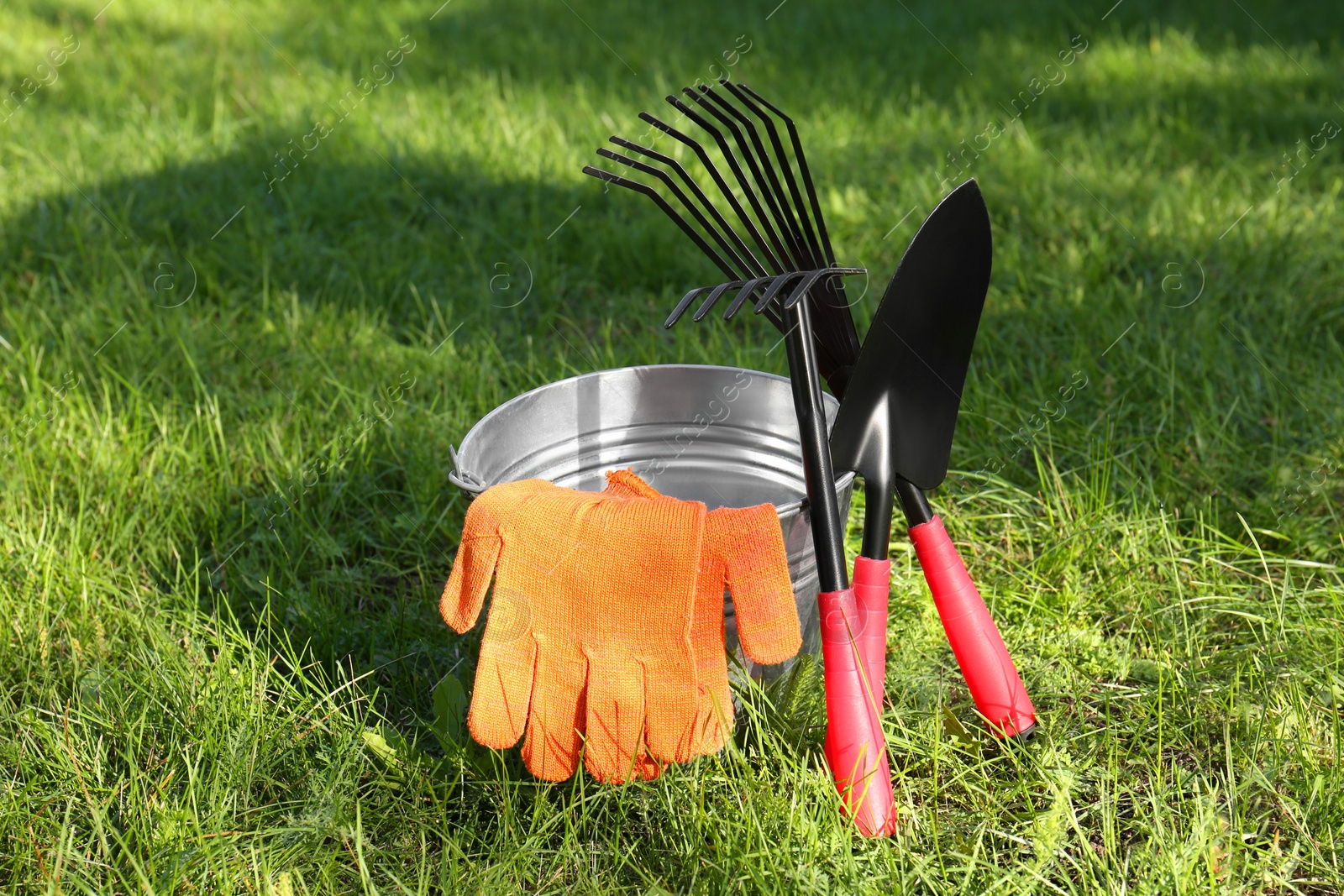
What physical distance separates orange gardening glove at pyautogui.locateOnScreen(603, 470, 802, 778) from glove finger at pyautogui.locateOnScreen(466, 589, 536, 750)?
0.23 meters

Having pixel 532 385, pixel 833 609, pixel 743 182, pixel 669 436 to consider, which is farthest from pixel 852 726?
pixel 532 385

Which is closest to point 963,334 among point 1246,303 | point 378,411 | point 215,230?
point 378,411

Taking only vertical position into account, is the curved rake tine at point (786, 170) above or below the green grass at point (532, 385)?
above

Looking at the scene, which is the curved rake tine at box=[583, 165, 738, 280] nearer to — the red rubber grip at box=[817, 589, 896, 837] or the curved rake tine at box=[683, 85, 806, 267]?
the curved rake tine at box=[683, 85, 806, 267]

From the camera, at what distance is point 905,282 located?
142cm

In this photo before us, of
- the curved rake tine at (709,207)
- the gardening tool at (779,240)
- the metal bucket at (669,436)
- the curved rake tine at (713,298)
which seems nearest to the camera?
the curved rake tine at (713,298)

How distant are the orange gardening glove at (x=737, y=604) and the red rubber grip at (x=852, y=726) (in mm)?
50

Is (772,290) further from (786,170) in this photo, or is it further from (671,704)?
(671,704)

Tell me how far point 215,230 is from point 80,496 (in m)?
1.43

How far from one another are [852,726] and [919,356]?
52 cm

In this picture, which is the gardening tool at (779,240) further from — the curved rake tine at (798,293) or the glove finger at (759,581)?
the glove finger at (759,581)

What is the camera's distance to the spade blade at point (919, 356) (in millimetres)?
1419

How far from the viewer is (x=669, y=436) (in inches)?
72.1

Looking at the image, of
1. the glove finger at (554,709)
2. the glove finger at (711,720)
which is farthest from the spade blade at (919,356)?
the glove finger at (554,709)
